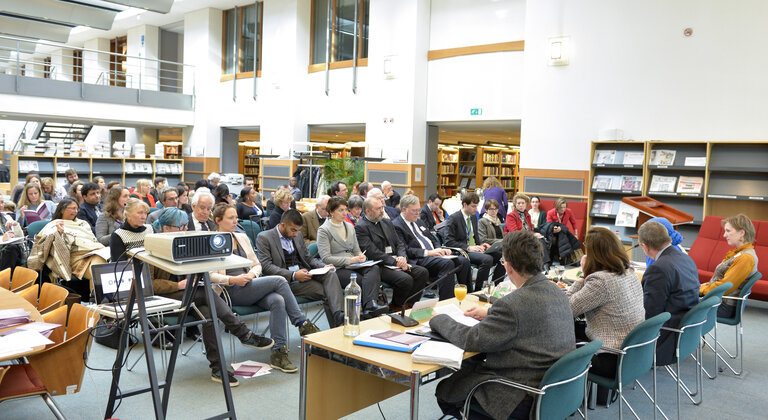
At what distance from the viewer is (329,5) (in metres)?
13.5

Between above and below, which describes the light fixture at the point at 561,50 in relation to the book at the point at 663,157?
above

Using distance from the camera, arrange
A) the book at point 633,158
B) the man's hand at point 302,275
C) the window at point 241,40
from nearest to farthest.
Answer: the man's hand at point 302,275, the book at point 633,158, the window at point 241,40

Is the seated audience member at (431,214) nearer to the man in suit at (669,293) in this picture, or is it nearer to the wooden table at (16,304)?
the man in suit at (669,293)

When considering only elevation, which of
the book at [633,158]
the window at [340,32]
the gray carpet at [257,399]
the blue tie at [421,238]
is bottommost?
the gray carpet at [257,399]

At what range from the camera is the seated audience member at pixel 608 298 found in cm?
317

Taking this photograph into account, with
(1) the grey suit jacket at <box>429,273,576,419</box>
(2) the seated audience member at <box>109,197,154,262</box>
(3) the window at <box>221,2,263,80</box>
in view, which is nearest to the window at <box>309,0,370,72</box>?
(3) the window at <box>221,2,263,80</box>

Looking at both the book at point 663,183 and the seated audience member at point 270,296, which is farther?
the book at point 663,183

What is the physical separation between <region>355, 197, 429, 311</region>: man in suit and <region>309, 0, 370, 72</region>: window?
759 cm

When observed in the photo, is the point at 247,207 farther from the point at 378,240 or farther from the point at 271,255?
the point at 271,255

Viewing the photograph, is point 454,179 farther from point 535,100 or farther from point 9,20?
point 9,20

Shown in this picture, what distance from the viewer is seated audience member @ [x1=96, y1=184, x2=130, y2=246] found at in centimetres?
566

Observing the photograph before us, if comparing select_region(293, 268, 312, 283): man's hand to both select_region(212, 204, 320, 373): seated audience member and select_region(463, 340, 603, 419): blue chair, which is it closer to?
select_region(212, 204, 320, 373): seated audience member

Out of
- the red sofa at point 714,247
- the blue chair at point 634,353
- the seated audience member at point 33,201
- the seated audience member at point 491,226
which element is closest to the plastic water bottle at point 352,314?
Answer: the blue chair at point 634,353

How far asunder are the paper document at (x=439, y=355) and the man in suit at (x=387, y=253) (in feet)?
10.2
